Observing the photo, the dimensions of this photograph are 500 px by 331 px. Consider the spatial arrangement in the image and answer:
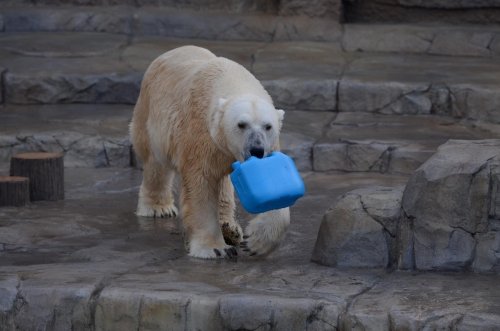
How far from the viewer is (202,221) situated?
4.92 m

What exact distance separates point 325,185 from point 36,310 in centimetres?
281

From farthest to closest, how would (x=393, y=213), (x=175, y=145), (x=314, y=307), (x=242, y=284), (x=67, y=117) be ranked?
(x=67, y=117) → (x=175, y=145) → (x=393, y=213) → (x=242, y=284) → (x=314, y=307)

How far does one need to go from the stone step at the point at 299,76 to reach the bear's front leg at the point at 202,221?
312cm

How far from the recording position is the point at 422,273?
4586 mm

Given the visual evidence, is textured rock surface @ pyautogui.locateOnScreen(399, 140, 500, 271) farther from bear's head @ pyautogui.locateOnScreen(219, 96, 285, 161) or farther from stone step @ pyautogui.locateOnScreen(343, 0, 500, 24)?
stone step @ pyautogui.locateOnScreen(343, 0, 500, 24)

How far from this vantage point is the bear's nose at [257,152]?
4508 mm

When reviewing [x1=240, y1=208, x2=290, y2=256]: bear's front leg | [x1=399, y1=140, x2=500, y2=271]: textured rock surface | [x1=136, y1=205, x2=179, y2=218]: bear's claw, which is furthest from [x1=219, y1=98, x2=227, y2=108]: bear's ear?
[x1=136, y1=205, x2=179, y2=218]: bear's claw

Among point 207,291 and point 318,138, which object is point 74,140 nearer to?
point 318,138

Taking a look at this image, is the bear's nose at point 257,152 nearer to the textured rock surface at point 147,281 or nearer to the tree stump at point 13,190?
the textured rock surface at point 147,281

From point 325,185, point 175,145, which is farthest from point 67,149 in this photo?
point 175,145

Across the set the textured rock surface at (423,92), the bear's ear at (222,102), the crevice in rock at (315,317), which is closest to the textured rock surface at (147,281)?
the crevice in rock at (315,317)

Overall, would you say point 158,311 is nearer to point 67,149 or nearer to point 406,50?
point 67,149

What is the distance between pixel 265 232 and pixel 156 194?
1324 millimetres

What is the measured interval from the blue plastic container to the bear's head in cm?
6
